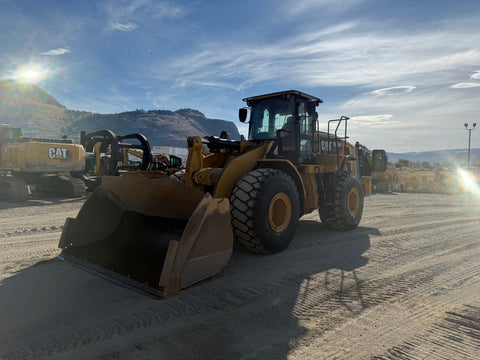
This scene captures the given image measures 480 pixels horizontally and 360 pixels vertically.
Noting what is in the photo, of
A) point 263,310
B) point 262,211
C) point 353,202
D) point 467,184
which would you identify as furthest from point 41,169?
point 467,184

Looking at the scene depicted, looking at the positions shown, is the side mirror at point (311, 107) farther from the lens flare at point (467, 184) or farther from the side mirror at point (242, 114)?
the lens flare at point (467, 184)

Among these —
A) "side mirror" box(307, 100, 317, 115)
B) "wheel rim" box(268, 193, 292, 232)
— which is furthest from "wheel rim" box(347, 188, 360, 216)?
"wheel rim" box(268, 193, 292, 232)

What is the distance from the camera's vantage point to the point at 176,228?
171 inches

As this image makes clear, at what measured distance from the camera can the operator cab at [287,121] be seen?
590cm

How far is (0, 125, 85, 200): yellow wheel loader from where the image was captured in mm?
10984

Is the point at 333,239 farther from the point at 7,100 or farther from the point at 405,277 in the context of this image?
the point at 7,100

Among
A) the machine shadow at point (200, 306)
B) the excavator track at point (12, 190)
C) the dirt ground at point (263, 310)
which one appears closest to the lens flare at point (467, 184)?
the dirt ground at point (263, 310)

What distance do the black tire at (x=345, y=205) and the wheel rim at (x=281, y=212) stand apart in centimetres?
182

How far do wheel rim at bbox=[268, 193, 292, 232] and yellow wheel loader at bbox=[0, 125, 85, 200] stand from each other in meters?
9.38

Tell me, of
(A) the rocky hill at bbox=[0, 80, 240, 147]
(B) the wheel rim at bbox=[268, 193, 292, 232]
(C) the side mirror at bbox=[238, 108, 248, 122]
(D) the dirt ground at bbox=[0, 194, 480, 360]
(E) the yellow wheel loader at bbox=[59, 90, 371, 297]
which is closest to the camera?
(D) the dirt ground at bbox=[0, 194, 480, 360]

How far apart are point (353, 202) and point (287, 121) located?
228 centimetres

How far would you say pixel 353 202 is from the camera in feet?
22.5

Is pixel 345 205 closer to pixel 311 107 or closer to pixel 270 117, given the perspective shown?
pixel 311 107

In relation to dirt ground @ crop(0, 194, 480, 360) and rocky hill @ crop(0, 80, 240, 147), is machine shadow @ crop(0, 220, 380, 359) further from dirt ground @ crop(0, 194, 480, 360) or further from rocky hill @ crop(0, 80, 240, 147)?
rocky hill @ crop(0, 80, 240, 147)
